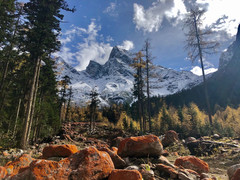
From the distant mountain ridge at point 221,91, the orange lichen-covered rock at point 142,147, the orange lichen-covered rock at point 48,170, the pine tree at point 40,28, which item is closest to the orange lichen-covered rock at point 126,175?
the orange lichen-covered rock at point 48,170

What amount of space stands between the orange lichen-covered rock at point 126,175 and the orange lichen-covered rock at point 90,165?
18cm

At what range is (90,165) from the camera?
8.29ft

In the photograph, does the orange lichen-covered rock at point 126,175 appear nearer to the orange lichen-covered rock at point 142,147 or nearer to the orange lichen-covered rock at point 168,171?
the orange lichen-covered rock at point 168,171

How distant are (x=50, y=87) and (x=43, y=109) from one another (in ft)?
12.2

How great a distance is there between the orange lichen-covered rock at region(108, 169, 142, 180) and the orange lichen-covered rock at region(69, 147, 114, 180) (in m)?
0.18

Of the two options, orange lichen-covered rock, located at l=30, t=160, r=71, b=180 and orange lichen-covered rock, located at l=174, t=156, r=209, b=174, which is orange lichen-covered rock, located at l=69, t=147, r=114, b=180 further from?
orange lichen-covered rock, located at l=174, t=156, r=209, b=174

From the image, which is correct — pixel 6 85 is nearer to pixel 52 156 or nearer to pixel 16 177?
pixel 52 156

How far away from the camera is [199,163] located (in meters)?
4.29

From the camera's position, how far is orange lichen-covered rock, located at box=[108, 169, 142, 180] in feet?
7.62

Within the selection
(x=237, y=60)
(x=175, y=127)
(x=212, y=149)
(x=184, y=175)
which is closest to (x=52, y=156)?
(x=184, y=175)

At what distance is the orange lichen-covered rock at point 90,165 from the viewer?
2.39 m

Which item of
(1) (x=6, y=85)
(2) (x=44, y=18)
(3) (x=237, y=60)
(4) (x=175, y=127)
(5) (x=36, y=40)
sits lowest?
Answer: (4) (x=175, y=127)

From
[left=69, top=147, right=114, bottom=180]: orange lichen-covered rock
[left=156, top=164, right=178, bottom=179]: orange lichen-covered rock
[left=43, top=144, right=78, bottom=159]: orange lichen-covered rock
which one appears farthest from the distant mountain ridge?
[left=69, top=147, right=114, bottom=180]: orange lichen-covered rock

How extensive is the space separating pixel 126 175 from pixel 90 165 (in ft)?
2.17
